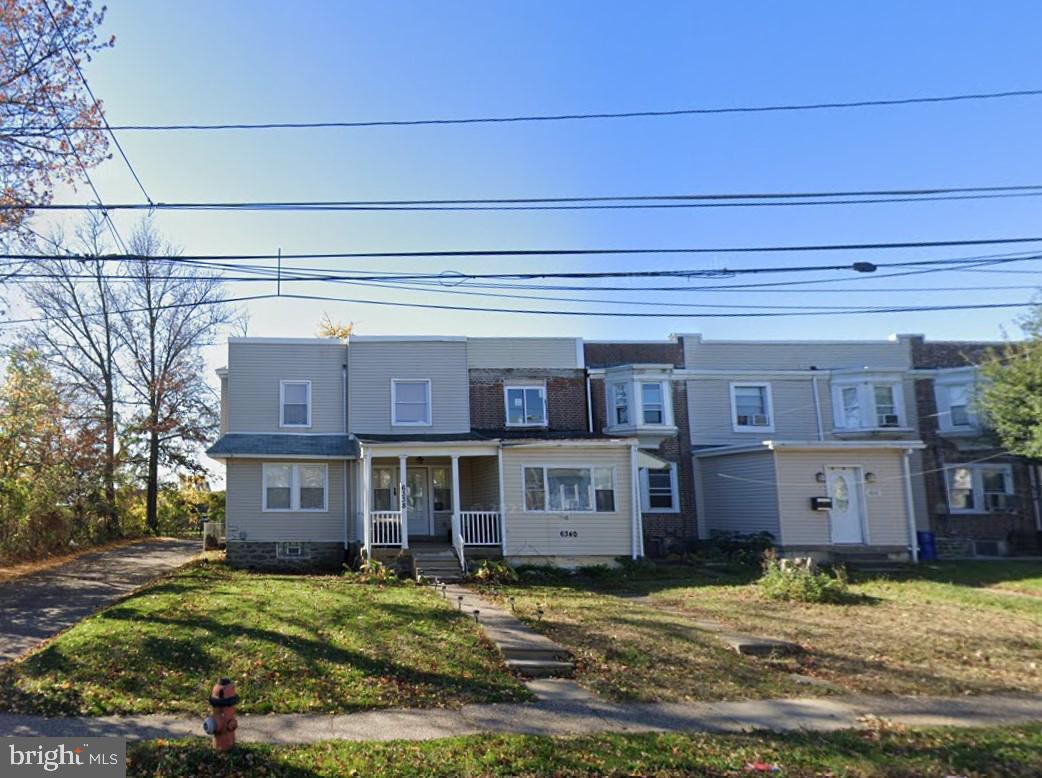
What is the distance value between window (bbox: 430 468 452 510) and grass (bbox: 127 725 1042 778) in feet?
50.1

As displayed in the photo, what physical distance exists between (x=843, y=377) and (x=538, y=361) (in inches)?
417

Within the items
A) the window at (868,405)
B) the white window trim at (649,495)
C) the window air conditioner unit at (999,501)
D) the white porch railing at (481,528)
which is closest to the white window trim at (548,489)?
the white porch railing at (481,528)

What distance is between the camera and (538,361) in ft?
75.3

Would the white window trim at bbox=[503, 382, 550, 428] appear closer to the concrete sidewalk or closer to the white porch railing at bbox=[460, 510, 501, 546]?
the white porch railing at bbox=[460, 510, 501, 546]

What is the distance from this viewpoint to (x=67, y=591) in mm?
13602

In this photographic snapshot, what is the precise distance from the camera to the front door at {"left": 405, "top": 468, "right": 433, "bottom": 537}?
68.8 feet

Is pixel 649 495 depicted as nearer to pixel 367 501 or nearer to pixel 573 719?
pixel 367 501

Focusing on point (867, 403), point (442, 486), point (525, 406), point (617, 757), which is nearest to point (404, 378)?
point (442, 486)

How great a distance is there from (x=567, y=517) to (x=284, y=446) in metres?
8.12

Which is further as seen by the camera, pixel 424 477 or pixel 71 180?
pixel 424 477

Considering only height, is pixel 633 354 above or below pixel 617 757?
above

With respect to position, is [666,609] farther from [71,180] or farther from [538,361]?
[71,180]

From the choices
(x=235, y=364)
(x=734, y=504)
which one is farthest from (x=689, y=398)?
(x=235, y=364)

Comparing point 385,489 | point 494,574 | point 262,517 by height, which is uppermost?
point 385,489
